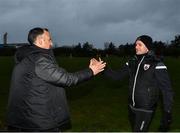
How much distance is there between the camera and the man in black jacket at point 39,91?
22.5 ft

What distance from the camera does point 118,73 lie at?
9656mm

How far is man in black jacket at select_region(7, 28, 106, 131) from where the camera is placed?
6.85m

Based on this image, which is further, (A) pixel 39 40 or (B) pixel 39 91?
(A) pixel 39 40

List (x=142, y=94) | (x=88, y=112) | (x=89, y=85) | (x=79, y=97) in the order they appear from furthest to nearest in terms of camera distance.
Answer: (x=89, y=85) < (x=79, y=97) < (x=88, y=112) < (x=142, y=94)

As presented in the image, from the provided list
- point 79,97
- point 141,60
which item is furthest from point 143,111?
point 79,97

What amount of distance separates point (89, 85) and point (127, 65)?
Result: 23.0 m

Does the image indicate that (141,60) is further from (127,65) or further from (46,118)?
(46,118)

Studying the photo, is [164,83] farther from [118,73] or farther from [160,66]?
[118,73]

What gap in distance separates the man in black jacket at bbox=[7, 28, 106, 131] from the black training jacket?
1888 millimetres

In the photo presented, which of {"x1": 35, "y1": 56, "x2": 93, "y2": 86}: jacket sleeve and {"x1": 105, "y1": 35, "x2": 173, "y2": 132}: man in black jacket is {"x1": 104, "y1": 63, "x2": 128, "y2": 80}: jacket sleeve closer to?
{"x1": 105, "y1": 35, "x2": 173, "y2": 132}: man in black jacket

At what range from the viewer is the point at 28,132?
6922mm

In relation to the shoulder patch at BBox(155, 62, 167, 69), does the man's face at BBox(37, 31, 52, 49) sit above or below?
above

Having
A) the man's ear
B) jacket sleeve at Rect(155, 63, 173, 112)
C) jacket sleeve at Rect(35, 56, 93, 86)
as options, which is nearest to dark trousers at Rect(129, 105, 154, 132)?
jacket sleeve at Rect(155, 63, 173, 112)

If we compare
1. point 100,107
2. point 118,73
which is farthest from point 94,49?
point 118,73
